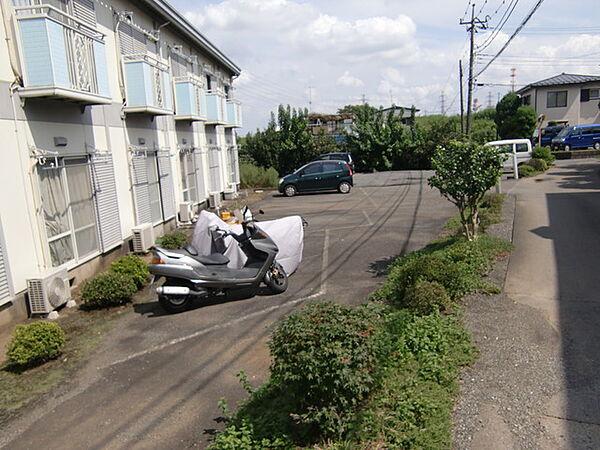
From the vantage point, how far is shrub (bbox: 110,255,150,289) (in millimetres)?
9273

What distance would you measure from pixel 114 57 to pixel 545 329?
10.6 metres

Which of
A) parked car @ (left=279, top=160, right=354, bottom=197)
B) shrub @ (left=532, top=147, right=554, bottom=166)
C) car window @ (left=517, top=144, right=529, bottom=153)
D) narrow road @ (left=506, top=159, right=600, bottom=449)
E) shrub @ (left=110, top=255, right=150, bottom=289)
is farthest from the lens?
car window @ (left=517, top=144, right=529, bottom=153)

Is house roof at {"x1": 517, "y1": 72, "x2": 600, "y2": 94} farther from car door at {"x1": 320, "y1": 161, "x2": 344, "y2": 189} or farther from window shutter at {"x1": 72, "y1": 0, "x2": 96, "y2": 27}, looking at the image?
window shutter at {"x1": 72, "y1": 0, "x2": 96, "y2": 27}

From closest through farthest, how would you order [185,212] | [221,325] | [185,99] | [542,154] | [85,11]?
[221,325], [85,11], [185,212], [185,99], [542,154]

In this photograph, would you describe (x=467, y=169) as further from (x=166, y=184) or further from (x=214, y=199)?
(x=214, y=199)

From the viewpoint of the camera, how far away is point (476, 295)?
7109 millimetres

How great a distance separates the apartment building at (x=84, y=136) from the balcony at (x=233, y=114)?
585cm

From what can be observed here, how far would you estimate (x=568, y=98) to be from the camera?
45.3 metres

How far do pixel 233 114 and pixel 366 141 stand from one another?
15.2 meters

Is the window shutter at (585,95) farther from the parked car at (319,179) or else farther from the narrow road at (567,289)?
the narrow road at (567,289)

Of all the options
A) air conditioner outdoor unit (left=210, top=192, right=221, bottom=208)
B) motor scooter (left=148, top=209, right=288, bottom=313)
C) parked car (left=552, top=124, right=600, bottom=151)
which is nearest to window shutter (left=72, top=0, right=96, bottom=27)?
motor scooter (left=148, top=209, right=288, bottom=313)

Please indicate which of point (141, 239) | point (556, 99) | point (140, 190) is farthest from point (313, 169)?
point (556, 99)

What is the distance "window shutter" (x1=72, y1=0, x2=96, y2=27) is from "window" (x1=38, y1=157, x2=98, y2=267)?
9.64 feet

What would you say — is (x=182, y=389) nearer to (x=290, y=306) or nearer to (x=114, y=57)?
(x=290, y=306)
